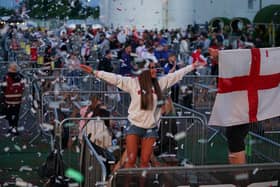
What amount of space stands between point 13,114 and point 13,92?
50cm

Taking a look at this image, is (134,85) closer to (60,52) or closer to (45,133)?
(45,133)

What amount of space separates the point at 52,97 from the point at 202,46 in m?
14.8

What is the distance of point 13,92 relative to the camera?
1329cm

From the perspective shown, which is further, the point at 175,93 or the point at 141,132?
the point at 175,93

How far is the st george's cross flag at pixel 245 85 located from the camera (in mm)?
8242

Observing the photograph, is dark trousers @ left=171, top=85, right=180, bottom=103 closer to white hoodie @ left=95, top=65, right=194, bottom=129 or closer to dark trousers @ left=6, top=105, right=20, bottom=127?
dark trousers @ left=6, top=105, right=20, bottom=127

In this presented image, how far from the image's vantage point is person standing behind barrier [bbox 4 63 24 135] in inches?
521

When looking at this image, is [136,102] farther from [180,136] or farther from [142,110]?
[180,136]

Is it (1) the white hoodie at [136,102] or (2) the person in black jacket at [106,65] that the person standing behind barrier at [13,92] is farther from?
(1) the white hoodie at [136,102]

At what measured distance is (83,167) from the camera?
7.91m

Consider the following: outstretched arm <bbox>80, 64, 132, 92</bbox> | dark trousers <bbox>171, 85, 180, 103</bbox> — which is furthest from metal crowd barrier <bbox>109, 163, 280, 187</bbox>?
dark trousers <bbox>171, 85, 180, 103</bbox>

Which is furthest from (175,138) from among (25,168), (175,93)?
(175,93)

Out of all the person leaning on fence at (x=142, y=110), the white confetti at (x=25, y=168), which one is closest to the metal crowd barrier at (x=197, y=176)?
the person leaning on fence at (x=142, y=110)

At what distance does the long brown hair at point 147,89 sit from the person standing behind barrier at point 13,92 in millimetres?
5241
